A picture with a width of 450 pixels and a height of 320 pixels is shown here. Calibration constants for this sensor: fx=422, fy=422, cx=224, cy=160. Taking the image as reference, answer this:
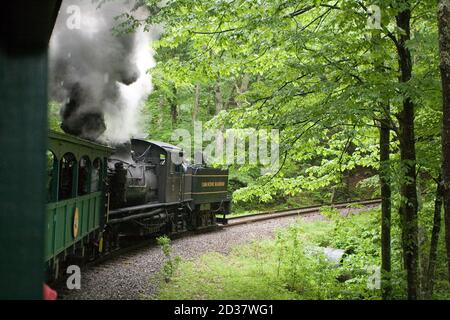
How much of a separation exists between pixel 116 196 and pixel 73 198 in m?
3.12

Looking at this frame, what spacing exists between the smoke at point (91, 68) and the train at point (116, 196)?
826 millimetres

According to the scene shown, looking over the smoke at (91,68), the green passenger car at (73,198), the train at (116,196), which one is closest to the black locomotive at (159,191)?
the train at (116,196)

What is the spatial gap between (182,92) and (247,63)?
15.4 metres

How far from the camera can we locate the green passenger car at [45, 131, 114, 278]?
607cm

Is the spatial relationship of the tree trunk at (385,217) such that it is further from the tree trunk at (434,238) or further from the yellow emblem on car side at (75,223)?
the yellow emblem on car side at (75,223)

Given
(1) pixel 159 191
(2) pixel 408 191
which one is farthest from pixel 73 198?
(1) pixel 159 191

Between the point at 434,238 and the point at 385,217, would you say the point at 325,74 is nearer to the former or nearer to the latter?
the point at 385,217

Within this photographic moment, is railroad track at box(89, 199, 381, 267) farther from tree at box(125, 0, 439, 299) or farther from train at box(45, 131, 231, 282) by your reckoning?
tree at box(125, 0, 439, 299)

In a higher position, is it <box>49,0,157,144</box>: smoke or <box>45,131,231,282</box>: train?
<box>49,0,157,144</box>: smoke

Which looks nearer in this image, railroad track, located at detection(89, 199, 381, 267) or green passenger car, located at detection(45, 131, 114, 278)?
green passenger car, located at detection(45, 131, 114, 278)

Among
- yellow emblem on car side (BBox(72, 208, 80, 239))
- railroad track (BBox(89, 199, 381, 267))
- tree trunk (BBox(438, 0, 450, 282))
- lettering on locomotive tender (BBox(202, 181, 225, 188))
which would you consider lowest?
railroad track (BBox(89, 199, 381, 267))

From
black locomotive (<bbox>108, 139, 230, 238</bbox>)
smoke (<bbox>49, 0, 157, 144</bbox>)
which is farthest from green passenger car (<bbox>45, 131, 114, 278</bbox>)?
smoke (<bbox>49, 0, 157, 144</bbox>)

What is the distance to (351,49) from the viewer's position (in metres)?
6.23
